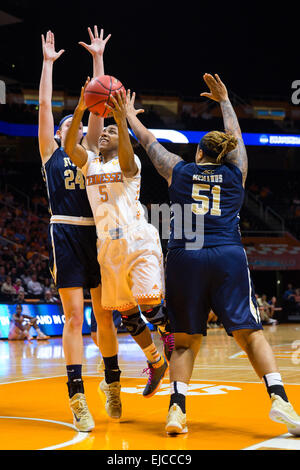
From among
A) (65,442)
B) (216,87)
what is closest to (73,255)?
(65,442)

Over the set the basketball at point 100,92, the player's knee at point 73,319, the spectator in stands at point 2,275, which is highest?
the basketball at point 100,92

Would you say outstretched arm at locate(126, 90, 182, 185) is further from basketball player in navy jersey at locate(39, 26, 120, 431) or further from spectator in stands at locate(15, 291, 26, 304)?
spectator in stands at locate(15, 291, 26, 304)

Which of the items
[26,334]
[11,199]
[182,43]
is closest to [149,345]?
[26,334]

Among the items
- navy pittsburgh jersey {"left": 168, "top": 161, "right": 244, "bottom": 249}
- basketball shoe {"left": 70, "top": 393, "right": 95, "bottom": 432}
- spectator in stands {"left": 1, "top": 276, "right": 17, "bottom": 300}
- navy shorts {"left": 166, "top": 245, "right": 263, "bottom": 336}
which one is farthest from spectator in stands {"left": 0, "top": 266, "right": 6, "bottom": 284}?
navy shorts {"left": 166, "top": 245, "right": 263, "bottom": 336}

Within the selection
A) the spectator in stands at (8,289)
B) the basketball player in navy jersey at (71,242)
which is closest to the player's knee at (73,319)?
the basketball player in navy jersey at (71,242)

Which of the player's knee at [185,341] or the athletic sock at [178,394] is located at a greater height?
the player's knee at [185,341]

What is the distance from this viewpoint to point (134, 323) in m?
4.66

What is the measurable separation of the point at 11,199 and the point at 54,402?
1917 centimetres

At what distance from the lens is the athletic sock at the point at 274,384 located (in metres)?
3.71

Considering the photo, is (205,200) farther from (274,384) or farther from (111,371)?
(111,371)

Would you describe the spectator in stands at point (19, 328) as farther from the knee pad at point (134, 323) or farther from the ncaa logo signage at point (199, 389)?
the knee pad at point (134, 323)

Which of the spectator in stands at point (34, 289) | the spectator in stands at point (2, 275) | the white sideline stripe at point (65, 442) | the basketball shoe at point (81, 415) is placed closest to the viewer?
the white sideline stripe at point (65, 442)

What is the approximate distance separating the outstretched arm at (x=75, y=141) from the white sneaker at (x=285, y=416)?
7.34 ft

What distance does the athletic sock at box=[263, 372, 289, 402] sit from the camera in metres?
3.71
